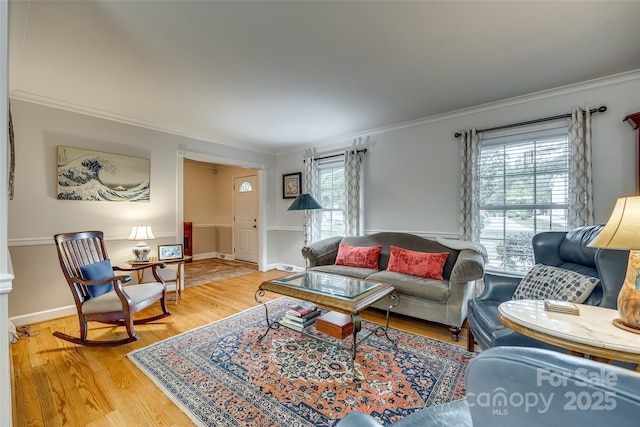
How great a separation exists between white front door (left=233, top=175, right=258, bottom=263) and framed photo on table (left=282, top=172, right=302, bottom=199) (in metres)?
1.02

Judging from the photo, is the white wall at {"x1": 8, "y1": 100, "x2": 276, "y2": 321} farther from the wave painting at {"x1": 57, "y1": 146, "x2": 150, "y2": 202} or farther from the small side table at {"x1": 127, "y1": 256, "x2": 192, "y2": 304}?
the small side table at {"x1": 127, "y1": 256, "x2": 192, "y2": 304}

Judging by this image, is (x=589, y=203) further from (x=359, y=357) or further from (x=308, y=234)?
(x=308, y=234)

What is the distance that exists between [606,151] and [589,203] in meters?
0.54

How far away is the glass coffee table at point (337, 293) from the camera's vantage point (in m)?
1.95

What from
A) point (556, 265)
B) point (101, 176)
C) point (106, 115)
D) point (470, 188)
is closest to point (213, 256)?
point (101, 176)

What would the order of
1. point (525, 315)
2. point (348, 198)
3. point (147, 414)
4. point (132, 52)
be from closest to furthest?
point (525, 315), point (147, 414), point (132, 52), point (348, 198)

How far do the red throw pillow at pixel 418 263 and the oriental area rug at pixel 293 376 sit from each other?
2.39 ft

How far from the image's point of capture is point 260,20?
1.78 metres

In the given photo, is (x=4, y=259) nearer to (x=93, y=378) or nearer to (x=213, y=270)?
Answer: (x=93, y=378)

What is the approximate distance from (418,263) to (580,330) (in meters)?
1.90

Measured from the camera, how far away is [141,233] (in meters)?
3.44

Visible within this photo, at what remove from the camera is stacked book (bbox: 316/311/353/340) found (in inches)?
84.6

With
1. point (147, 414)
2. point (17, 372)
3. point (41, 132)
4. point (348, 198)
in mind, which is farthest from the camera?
point (348, 198)

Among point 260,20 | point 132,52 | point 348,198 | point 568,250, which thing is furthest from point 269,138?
point 568,250
